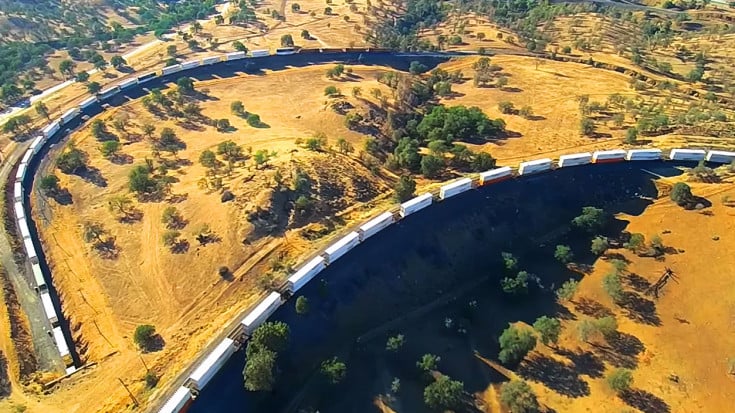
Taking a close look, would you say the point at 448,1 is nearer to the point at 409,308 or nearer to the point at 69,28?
the point at 69,28

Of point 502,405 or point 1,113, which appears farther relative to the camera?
point 1,113

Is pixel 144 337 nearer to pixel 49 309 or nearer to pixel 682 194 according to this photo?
pixel 49 309

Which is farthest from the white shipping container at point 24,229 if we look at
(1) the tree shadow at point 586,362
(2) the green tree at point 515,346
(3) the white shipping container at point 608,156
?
(3) the white shipping container at point 608,156

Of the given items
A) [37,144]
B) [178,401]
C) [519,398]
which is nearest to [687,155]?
[519,398]

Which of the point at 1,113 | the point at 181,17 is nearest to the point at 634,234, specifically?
the point at 1,113

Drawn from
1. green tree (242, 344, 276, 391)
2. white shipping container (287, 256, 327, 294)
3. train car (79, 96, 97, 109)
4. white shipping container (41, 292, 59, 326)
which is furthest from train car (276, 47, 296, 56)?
green tree (242, 344, 276, 391)
